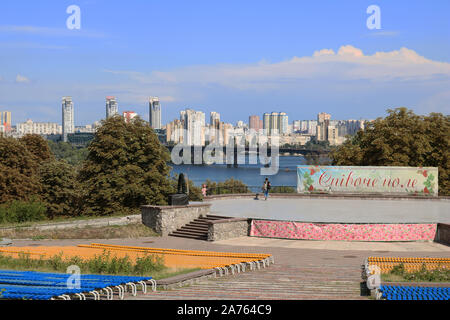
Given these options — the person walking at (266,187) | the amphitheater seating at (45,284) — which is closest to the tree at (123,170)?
the person walking at (266,187)

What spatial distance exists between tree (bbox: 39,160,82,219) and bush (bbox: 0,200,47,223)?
1465cm

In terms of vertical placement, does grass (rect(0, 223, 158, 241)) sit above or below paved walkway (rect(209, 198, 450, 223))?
below

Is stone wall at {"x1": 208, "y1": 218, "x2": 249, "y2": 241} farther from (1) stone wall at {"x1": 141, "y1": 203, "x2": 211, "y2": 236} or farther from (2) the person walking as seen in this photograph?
(2) the person walking

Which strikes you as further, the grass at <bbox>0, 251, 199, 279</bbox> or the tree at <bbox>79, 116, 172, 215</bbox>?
the tree at <bbox>79, 116, 172, 215</bbox>

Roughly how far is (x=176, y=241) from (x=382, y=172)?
738 inches

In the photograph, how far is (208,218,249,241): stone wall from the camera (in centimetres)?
2653

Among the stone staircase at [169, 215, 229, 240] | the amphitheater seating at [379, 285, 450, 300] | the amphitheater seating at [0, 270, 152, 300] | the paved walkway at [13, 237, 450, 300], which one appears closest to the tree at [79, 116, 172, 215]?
the stone staircase at [169, 215, 229, 240]

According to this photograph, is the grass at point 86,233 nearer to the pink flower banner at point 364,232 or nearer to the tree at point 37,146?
the pink flower banner at point 364,232

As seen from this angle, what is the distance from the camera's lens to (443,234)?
2552cm

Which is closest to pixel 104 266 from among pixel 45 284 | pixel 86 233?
pixel 45 284

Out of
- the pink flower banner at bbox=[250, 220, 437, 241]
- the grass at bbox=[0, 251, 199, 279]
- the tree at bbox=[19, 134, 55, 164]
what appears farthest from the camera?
the tree at bbox=[19, 134, 55, 164]

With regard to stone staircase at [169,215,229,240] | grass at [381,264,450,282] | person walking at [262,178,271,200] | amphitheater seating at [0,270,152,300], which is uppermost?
person walking at [262,178,271,200]

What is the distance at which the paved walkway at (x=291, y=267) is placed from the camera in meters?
13.8
